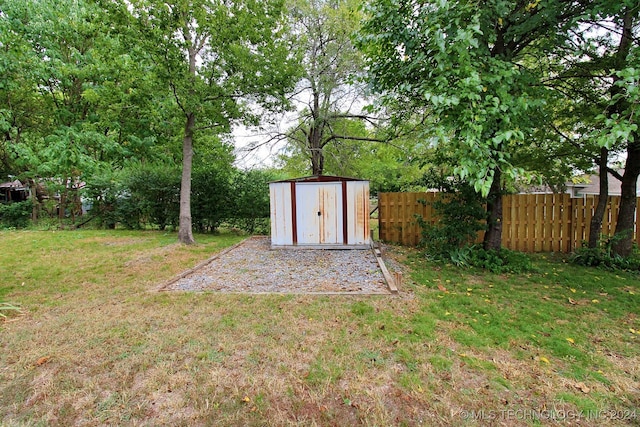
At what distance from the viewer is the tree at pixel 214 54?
666 cm

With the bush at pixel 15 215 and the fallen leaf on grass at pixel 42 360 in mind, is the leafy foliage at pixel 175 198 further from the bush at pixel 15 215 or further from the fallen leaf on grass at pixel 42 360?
the fallen leaf on grass at pixel 42 360

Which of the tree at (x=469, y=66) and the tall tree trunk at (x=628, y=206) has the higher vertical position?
the tree at (x=469, y=66)

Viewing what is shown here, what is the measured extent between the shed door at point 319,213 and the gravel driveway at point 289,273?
15.4 inches

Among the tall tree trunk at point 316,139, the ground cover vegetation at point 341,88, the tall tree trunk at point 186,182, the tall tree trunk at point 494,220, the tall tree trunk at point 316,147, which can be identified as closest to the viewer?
the ground cover vegetation at point 341,88

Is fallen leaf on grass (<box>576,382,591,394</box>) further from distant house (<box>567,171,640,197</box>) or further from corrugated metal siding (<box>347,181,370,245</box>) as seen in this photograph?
distant house (<box>567,171,640,197</box>)

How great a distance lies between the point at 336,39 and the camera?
978 centimetres

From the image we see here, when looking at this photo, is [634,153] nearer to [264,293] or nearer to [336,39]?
[264,293]

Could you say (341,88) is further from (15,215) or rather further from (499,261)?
(15,215)

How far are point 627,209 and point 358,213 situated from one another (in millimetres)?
5168

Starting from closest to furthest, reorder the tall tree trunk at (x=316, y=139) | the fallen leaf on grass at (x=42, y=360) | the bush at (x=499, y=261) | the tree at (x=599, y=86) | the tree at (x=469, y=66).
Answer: the fallen leaf on grass at (x=42, y=360), the tree at (x=469, y=66), the tree at (x=599, y=86), the bush at (x=499, y=261), the tall tree trunk at (x=316, y=139)

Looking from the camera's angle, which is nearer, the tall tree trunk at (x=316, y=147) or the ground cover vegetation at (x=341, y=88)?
the ground cover vegetation at (x=341, y=88)

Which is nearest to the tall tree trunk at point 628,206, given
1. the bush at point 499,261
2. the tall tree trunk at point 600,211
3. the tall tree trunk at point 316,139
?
the tall tree trunk at point 600,211

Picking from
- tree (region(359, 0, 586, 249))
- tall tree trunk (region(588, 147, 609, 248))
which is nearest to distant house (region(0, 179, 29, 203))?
tree (region(359, 0, 586, 249))

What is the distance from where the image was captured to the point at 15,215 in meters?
12.0
